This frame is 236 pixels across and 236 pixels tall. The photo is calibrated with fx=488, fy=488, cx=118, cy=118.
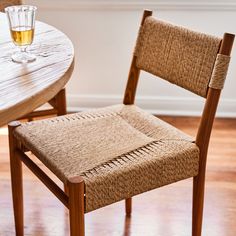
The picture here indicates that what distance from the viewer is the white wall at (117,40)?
8.21 ft

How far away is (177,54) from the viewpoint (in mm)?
1471

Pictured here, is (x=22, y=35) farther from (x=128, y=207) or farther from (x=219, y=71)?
(x=128, y=207)

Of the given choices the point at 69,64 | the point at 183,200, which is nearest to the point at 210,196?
the point at 183,200

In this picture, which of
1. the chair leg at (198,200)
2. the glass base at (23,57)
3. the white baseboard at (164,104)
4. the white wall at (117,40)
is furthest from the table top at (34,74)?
the white baseboard at (164,104)

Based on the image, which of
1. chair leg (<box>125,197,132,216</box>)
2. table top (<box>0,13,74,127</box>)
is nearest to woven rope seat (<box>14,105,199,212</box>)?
table top (<box>0,13,74,127</box>)

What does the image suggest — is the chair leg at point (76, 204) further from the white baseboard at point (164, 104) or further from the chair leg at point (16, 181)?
the white baseboard at point (164, 104)

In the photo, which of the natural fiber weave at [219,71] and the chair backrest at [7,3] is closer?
the natural fiber weave at [219,71]

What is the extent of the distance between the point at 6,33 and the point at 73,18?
3.71ft

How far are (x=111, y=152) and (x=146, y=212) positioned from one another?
1.91ft

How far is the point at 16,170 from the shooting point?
154 cm

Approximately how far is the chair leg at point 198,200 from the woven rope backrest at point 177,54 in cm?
25

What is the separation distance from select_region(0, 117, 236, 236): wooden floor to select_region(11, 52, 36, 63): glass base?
0.74 meters

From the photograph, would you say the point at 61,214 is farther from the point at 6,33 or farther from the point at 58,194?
the point at 6,33

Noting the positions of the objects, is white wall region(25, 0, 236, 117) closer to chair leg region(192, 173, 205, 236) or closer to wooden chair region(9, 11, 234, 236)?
wooden chair region(9, 11, 234, 236)
